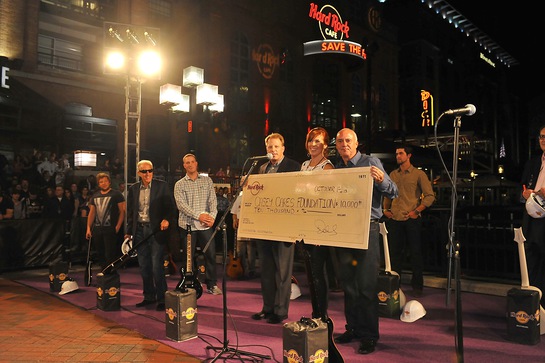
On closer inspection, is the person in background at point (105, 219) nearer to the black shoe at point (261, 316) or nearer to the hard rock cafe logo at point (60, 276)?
the hard rock cafe logo at point (60, 276)

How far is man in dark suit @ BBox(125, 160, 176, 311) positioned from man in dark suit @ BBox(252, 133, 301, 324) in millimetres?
1629

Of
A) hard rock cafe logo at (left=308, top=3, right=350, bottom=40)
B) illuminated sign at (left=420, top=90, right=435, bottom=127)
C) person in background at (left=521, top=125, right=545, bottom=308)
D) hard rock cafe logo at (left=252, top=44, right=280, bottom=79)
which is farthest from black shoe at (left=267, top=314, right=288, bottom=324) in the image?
illuminated sign at (left=420, top=90, right=435, bottom=127)

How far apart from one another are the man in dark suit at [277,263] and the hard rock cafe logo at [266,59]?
69.3 ft

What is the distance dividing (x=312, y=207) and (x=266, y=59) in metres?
23.1

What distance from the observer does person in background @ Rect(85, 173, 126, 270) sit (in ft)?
23.8

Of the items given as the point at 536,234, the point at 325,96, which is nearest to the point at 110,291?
the point at 536,234

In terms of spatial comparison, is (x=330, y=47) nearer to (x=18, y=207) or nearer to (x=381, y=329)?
(x=18, y=207)

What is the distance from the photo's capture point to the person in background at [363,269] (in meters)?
3.72

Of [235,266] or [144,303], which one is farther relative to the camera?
[235,266]

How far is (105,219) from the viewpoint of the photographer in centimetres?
727

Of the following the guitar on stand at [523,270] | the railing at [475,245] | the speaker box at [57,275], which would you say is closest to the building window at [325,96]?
the railing at [475,245]

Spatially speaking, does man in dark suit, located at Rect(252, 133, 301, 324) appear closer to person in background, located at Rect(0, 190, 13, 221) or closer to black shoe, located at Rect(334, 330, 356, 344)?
black shoe, located at Rect(334, 330, 356, 344)

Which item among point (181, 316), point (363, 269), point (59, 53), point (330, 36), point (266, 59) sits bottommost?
point (181, 316)

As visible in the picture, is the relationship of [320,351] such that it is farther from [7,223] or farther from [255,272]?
[7,223]
